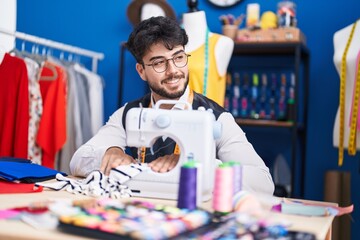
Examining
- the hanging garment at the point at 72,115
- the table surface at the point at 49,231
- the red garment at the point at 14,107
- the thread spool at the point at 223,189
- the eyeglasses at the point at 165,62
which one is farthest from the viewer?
the hanging garment at the point at 72,115

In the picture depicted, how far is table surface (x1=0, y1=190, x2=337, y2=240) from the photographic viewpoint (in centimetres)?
97

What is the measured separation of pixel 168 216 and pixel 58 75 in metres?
2.33

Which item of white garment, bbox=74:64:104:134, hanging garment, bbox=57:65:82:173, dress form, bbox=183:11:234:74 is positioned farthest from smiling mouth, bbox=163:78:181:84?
white garment, bbox=74:64:104:134

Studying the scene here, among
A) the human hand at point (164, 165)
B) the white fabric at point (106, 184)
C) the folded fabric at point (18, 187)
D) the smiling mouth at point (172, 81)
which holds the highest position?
→ the smiling mouth at point (172, 81)

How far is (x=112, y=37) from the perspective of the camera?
406cm

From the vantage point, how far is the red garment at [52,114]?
305 cm

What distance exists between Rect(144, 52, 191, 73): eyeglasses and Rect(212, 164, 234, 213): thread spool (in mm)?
755

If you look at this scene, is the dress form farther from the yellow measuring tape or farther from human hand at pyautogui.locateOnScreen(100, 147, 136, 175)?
human hand at pyautogui.locateOnScreen(100, 147, 136, 175)

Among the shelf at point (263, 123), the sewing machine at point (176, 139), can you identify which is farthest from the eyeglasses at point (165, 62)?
the shelf at point (263, 123)

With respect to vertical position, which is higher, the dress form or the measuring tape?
the dress form

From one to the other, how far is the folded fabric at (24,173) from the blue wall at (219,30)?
2.25m

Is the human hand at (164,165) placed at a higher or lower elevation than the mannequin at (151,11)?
lower

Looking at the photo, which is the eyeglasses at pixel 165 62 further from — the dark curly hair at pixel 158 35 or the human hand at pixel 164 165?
the human hand at pixel 164 165

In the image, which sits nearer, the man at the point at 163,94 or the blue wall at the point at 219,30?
the man at the point at 163,94
